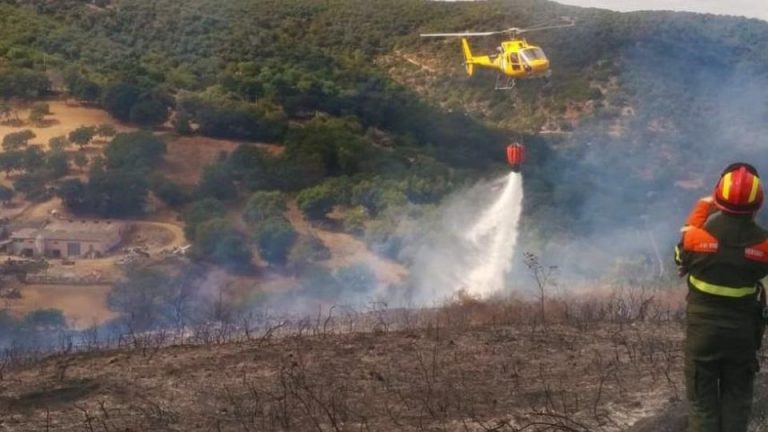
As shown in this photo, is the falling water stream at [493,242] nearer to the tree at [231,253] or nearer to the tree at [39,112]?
the tree at [231,253]

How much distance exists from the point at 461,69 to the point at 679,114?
12342 millimetres

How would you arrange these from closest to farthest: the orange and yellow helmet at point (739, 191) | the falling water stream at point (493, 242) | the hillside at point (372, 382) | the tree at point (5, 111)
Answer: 1. the orange and yellow helmet at point (739, 191)
2. the hillside at point (372, 382)
3. the falling water stream at point (493, 242)
4. the tree at point (5, 111)

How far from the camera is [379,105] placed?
Result: 45594 millimetres

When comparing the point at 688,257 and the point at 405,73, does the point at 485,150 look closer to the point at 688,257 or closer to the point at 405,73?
the point at 405,73

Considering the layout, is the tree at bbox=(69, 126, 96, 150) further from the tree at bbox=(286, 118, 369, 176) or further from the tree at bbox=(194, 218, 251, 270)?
the tree at bbox=(286, 118, 369, 176)

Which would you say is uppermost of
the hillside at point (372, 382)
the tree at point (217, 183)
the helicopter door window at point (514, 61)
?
the helicopter door window at point (514, 61)

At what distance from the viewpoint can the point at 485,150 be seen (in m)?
42.6

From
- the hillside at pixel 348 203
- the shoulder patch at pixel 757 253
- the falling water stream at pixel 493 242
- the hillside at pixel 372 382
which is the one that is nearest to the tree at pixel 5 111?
the hillside at pixel 348 203

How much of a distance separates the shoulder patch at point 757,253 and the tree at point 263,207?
27.6 metres

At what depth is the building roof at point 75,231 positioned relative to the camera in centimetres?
2836

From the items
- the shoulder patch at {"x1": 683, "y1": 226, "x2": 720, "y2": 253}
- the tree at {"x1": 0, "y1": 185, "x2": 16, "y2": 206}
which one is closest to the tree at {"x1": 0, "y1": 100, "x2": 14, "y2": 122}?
the tree at {"x1": 0, "y1": 185, "x2": 16, "y2": 206}

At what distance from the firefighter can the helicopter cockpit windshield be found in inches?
932

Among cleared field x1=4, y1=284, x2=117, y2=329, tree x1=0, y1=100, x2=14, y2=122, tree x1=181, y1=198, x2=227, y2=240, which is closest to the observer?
cleared field x1=4, y1=284, x2=117, y2=329

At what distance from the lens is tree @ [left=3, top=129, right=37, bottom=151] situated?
34094mm
